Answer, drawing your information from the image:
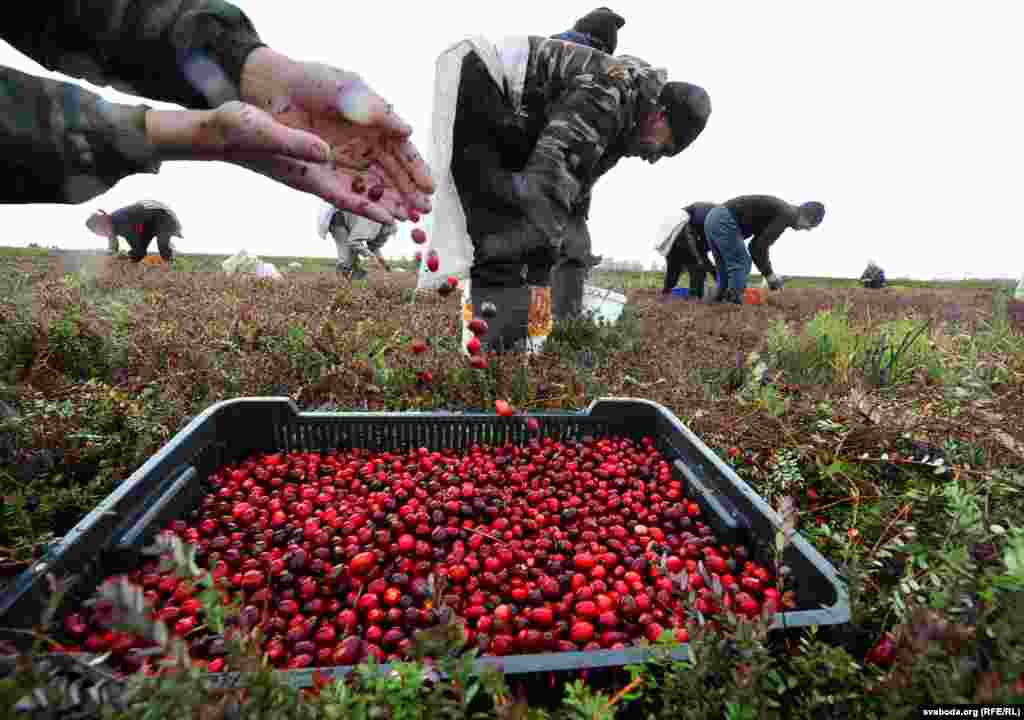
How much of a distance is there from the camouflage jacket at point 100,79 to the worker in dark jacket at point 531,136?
5.18 feet

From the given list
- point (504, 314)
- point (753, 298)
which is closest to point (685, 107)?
point (504, 314)

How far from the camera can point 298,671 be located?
0.96 meters

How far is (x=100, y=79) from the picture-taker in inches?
84.6

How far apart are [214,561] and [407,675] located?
3.52ft

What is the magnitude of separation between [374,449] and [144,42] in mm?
1867

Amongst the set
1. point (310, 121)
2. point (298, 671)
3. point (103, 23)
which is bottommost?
point (298, 671)

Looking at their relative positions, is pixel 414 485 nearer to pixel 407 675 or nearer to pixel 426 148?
pixel 407 675

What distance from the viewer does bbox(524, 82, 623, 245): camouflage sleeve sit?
3234mm

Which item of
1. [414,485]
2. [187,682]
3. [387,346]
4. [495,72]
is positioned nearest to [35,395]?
[387,346]

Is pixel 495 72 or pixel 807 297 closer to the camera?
pixel 495 72

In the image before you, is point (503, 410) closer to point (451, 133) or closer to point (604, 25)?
point (451, 133)

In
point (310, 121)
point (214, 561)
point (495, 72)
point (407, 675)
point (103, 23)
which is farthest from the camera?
point (495, 72)

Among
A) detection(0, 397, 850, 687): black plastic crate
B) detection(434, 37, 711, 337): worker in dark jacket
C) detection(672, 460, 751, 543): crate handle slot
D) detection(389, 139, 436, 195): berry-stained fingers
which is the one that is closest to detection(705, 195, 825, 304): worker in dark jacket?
detection(434, 37, 711, 337): worker in dark jacket

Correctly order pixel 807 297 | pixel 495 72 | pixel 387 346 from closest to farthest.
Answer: pixel 387 346 → pixel 495 72 → pixel 807 297
